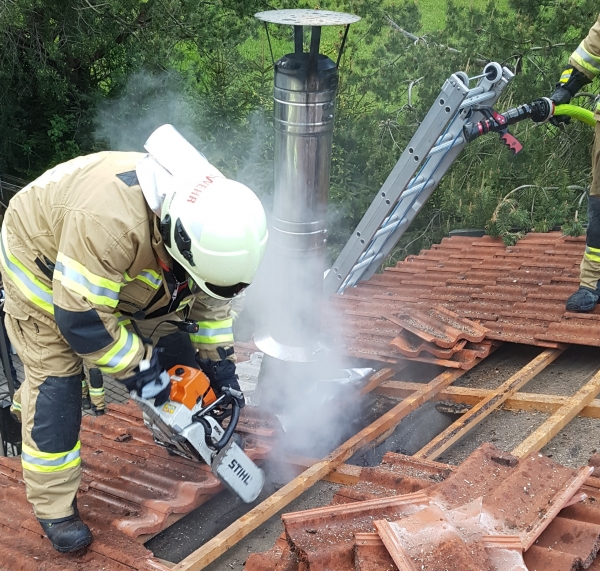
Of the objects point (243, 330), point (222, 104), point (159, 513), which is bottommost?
point (243, 330)

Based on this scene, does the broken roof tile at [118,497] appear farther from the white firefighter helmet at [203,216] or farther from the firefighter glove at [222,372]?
the white firefighter helmet at [203,216]

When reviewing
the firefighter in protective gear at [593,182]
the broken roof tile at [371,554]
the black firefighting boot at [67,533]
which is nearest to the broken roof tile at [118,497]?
the black firefighting boot at [67,533]

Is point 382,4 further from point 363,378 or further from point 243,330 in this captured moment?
point 363,378

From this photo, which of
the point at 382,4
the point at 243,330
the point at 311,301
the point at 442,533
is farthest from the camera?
the point at 382,4

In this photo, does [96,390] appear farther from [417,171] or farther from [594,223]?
[594,223]

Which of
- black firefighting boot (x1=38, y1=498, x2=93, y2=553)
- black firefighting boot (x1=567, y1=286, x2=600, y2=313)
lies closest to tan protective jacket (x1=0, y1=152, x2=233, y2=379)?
black firefighting boot (x1=38, y1=498, x2=93, y2=553)

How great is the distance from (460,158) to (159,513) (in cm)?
702

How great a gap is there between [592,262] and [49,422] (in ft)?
10.8

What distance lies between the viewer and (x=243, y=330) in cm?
886

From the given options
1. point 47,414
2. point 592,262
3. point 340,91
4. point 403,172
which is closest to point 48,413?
point 47,414

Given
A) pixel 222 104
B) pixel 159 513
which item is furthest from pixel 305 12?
pixel 222 104

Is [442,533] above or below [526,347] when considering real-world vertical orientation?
above

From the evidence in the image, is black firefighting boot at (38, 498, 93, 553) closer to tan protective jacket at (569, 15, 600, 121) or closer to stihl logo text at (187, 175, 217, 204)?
stihl logo text at (187, 175, 217, 204)

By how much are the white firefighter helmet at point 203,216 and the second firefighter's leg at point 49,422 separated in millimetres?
690
